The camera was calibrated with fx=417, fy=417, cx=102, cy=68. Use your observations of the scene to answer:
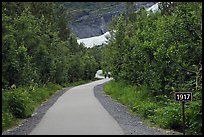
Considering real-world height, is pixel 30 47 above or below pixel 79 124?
above

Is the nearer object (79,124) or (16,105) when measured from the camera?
(79,124)

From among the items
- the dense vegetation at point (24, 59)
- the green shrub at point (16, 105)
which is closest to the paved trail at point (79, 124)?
the green shrub at point (16, 105)

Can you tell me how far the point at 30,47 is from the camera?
95.6ft

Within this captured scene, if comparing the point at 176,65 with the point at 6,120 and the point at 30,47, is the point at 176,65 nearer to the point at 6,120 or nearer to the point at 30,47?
the point at 6,120

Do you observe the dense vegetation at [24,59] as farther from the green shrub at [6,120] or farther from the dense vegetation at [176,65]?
→ the dense vegetation at [176,65]

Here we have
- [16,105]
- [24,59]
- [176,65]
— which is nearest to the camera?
[176,65]

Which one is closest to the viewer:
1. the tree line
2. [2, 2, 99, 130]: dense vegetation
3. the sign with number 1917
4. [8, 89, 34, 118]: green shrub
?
the sign with number 1917

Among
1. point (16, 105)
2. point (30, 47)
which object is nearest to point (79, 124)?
point (16, 105)

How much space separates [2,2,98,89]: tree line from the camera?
16.0 m

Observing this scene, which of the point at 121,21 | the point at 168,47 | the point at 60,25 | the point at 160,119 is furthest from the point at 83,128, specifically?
the point at 60,25

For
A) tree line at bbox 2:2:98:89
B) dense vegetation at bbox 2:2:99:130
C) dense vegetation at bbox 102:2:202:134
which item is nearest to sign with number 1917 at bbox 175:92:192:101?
dense vegetation at bbox 102:2:202:134

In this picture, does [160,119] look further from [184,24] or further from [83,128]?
[184,24]

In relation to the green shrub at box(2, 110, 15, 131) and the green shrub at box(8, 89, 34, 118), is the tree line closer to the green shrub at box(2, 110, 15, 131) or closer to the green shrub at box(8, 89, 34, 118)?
the green shrub at box(8, 89, 34, 118)

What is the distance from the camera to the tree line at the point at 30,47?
629 inches
